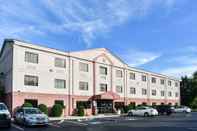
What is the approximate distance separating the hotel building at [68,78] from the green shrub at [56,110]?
1.31 metres

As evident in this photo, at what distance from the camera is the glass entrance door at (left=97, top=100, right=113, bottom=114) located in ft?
173

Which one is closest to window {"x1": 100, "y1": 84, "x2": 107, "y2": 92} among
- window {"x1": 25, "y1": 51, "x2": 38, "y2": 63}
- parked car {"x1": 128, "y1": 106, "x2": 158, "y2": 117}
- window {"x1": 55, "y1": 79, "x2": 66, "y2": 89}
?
parked car {"x1": 128, "y1": 106, "x2": 158, "y2": 117}

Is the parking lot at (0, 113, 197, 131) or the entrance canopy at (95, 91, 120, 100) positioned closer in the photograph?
the parking lot at (0, 113, 197, 131)

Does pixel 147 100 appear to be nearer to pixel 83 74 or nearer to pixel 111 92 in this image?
pixel 111 92

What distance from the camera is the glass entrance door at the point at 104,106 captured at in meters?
52.7

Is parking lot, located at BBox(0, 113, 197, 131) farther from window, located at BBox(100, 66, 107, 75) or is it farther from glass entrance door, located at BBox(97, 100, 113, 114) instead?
window, located at BBox(100, 66, 107, 75)

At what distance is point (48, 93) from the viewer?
43.8 metres

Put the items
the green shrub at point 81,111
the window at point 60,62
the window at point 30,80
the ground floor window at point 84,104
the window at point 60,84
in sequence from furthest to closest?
the ground floor window at point 84,104 < the green shrub at point 81,111 < the window at point 60,62 < the window at point 60,84 < the window at point 30,80

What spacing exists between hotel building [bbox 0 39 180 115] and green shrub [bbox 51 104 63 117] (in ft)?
4.30

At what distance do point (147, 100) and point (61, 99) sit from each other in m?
27.9

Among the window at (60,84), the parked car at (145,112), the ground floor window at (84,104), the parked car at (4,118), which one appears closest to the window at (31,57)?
the window at (60,84)

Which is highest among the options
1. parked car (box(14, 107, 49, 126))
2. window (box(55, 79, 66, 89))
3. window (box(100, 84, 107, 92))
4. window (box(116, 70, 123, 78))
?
window (box(116, 70, 123, 78))

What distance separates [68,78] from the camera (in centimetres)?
4734

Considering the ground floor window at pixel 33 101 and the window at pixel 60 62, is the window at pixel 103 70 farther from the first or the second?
the ground floor window at pixel 33 101
